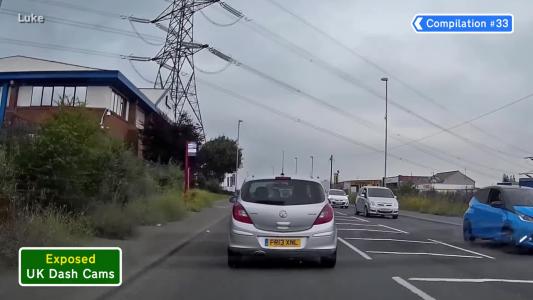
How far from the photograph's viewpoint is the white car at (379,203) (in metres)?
29.1

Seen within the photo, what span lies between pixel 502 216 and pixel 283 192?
21.5 ft

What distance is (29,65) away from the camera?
3531 cm

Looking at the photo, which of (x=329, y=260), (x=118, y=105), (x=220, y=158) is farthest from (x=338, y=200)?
A: (x=329, y=260)

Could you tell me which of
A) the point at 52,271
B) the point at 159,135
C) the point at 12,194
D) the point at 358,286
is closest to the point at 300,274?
the point at 358,286

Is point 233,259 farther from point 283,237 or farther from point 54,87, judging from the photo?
point 54,87

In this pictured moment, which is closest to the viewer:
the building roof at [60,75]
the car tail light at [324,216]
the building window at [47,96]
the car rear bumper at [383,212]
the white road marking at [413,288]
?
the white road marking at [413,288]

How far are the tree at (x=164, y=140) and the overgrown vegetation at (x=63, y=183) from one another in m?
20.6

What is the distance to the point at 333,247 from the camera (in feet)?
33.0

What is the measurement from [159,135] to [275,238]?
2868 cm

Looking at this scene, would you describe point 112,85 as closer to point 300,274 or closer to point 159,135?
point 159,135

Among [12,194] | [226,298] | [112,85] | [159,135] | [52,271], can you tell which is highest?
[112,85]

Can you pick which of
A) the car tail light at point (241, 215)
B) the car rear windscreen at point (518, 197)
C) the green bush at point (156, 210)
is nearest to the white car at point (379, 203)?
the green bush at point (156, 210)

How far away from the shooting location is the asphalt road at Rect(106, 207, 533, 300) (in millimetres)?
7996

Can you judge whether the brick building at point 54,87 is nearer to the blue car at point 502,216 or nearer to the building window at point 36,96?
the building window at point 36,96
